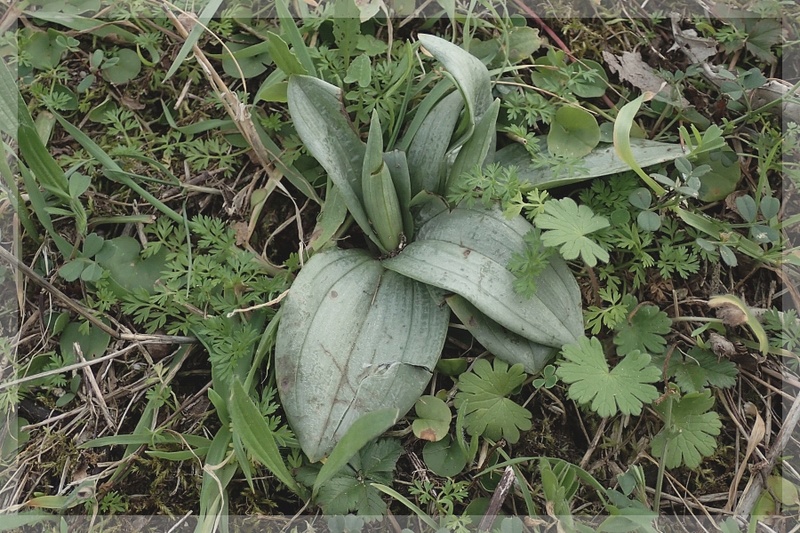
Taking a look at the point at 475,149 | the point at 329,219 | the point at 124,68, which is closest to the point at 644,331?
the point at 475,149

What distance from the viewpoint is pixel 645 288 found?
175 centimetres

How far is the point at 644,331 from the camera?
1619 mm

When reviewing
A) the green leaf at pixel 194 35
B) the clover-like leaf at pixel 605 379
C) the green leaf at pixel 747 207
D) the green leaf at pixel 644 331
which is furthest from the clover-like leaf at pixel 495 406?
the green leaf at pixel 194 35

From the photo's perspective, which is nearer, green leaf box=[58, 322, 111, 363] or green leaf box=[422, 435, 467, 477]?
green leaf box=[422, 435, 467, 477]

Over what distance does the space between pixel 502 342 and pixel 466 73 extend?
63 centimetres

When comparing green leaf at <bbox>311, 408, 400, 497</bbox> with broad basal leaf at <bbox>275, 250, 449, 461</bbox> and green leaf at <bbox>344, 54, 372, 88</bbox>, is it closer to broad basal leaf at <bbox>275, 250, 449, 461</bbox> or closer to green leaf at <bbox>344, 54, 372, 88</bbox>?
broad basal leaf at <bbox>275, 250, 449, 461</bbox>

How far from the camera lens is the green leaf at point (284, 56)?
157cm

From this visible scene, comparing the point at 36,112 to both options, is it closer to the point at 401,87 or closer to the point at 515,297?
the point at 401,87

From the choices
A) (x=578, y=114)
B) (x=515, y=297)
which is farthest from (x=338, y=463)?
(x=578, y=114)

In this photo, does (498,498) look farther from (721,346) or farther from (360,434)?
(721,346)

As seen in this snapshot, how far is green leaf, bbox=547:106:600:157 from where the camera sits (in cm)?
174

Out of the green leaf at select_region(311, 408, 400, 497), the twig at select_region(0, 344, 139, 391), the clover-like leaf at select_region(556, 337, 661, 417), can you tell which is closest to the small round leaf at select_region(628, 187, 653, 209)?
the clover-like leaf at select_region(556, 337, 661, 417)

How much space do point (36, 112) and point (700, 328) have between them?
1.94 metres

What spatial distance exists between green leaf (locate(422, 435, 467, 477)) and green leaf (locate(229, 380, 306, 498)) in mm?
352
